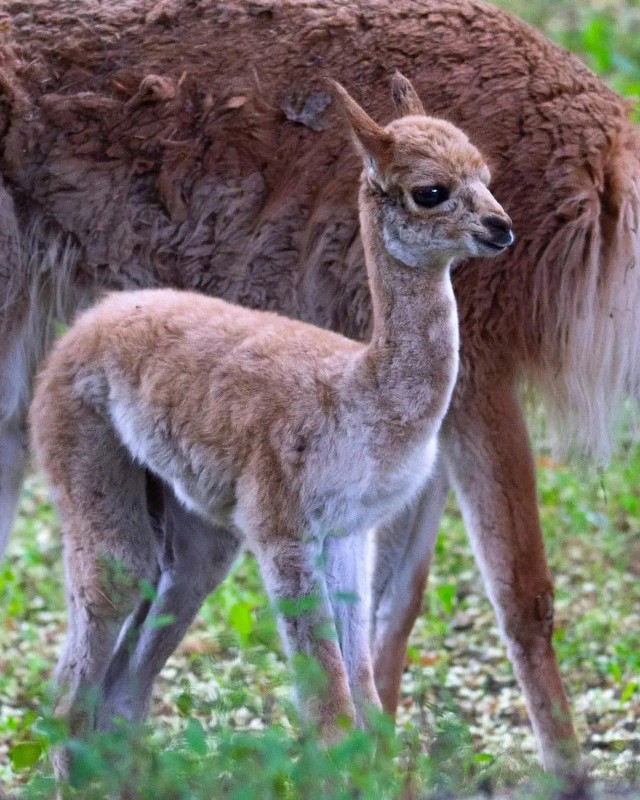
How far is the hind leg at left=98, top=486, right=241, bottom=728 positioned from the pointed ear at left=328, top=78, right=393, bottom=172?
1.38 meters

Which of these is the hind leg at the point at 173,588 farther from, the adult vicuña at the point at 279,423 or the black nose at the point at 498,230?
the black nose at the point at 498,230

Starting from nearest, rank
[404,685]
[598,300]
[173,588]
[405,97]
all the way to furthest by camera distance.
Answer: [405,97]
[173,588]
[598,300]
[404,685]

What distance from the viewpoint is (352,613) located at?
442 cm

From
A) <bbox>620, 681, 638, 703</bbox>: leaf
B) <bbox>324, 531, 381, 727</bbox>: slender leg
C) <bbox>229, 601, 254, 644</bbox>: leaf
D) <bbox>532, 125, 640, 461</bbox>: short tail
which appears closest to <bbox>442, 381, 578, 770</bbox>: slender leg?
<bbox>532, 125, 640, 461</bbox>: short tail

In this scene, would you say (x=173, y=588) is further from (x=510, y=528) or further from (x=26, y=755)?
(x=510, y=528)

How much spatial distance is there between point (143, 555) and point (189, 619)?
0.46m

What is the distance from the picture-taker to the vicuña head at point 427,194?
4094mm

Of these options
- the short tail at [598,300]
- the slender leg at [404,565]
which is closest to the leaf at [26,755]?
the slender leg at [404,565]

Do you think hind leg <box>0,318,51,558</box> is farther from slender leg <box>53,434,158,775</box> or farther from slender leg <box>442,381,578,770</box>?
slender leg <box>442,381,578,770</box>

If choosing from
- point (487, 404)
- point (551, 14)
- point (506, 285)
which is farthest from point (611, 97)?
point (551, 14)

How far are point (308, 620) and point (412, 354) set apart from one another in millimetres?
776

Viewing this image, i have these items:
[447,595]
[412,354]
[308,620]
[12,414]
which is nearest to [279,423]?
[412,354]

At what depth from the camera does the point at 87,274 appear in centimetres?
576

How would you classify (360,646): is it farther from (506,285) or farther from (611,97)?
(611,97)
